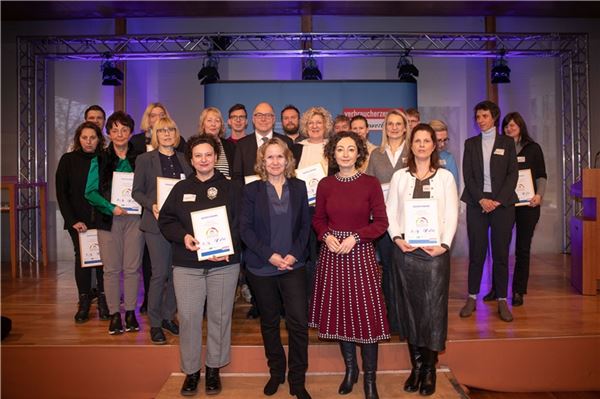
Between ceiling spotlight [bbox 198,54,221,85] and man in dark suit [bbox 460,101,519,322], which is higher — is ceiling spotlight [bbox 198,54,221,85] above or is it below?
above

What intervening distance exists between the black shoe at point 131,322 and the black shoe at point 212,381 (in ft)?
2.93

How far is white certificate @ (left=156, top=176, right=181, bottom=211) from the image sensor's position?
3502 mm

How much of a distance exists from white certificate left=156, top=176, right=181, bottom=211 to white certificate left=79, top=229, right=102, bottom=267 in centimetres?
93

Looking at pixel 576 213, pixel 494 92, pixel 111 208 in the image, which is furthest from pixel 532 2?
pixel 111 208

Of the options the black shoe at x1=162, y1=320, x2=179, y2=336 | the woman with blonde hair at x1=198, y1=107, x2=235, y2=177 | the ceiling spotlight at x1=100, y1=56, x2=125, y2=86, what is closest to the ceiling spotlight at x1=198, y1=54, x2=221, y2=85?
the ceiling spotlight at x1=100, y1=56, x2=125, y2=86

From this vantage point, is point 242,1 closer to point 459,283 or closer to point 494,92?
point 494,92

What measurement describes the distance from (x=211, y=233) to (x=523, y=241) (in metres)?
2.99

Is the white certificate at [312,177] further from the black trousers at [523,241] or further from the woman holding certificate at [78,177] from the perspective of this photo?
the black trousers at [523,241]

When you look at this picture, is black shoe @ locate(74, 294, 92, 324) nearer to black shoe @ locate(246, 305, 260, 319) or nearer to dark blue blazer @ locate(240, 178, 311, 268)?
black shoe @ locate(246, 305, 260, 319)

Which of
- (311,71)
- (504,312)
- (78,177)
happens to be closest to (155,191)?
(78,177)

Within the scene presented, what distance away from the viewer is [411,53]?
7.83m

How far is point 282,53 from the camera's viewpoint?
7.65 meters

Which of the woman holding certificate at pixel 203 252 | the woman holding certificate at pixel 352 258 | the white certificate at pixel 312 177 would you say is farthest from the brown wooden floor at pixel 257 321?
the white certificate at pixel 312 177

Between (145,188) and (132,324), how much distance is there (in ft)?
3.47
